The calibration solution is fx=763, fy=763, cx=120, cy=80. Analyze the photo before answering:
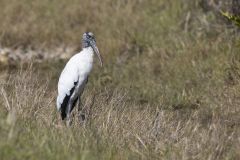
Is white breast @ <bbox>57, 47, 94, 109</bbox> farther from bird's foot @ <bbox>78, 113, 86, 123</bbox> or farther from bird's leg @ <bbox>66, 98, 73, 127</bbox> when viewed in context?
bird's foot @ <bbox>78, 113, 86, 123</bbox>

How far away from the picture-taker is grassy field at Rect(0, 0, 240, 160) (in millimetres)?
6527

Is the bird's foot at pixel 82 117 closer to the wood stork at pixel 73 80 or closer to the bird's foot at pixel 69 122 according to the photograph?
the bird's foot at pixel 69 122

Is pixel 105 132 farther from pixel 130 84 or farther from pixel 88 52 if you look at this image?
pixel 130 84

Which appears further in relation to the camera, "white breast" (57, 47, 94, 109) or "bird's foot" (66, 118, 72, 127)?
"white breast" (57, 47, 94, 109)

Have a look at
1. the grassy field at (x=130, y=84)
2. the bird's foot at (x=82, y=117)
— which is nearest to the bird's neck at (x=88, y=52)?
the grassy field at (x=130, y=84)

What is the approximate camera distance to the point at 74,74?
8.50m

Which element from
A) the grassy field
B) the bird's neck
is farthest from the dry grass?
the bird's neck

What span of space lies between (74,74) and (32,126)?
183 centimetres

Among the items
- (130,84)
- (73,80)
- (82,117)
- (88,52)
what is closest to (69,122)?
(82,117)

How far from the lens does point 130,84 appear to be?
11344 millimetres

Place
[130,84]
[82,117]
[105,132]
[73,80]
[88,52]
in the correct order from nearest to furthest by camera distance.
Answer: [105,132] → [82,117] → [73,80] → [88,52] → [130,84]

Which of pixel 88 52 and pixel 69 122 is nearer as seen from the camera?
pixel 69 122

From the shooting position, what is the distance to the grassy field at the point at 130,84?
6527 millimetres

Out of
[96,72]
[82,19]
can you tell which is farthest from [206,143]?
[82,19]
